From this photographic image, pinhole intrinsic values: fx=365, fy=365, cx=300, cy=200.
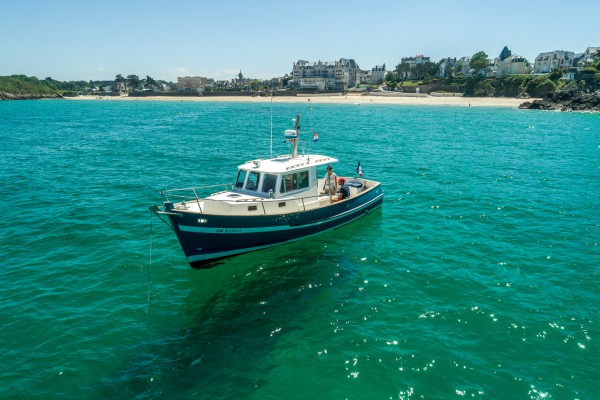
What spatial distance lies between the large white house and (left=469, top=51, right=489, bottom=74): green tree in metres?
22.6

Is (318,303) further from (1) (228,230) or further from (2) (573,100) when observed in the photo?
(2) (573,100)

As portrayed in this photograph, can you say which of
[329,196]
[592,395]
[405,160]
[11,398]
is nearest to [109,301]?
[11,398]

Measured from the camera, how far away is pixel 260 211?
16109 mm

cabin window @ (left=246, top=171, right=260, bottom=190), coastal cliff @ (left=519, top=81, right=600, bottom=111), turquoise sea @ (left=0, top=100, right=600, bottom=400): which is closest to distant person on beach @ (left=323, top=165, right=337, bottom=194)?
turquoise sea @ (left=0, top=100, right=600, bottom=400)

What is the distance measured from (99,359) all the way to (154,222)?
11189 millimetres

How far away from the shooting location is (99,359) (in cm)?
1058

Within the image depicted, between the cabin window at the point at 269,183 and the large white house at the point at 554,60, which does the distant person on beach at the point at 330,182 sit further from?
the large white house at the point at 554,60

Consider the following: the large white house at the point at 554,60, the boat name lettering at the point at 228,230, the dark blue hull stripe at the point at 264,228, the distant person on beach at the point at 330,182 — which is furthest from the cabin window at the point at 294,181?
the large white house at the point at 554,60

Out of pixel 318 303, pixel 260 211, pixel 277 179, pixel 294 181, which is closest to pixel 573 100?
pixel 294 181

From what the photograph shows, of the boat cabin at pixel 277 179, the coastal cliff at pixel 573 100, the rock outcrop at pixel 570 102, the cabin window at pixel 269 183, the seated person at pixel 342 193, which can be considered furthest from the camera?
the coastal cliff at pixel 573 100

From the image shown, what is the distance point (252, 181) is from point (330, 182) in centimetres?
456

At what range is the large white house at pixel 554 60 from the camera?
531ft

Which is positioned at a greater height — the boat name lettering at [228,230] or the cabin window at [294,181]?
the cabin window at [294,181]

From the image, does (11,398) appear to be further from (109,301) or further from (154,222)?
(154,222)
